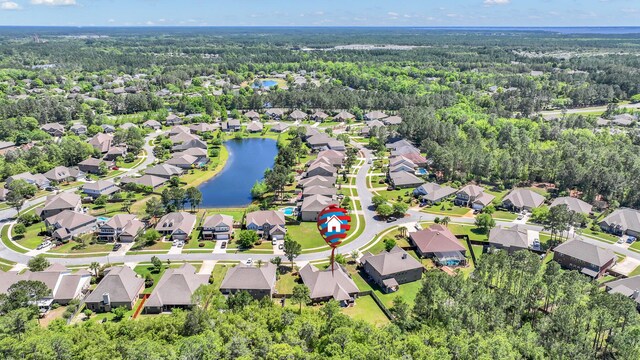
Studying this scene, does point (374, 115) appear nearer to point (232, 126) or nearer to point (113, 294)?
point (232, 126)

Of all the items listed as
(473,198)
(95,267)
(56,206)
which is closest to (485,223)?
(473,198)

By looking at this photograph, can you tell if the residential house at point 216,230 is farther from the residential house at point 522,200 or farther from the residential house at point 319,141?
the residential house at point 319,141

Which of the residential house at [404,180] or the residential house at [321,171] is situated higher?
the residential house at [321,171]

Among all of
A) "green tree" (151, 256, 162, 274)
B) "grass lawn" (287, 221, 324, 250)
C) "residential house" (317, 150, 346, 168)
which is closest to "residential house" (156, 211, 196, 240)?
"green tree" (151, 256, 162, 274)

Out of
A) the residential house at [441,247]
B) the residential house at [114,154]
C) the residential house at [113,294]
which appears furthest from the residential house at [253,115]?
the residential house at [113,294]

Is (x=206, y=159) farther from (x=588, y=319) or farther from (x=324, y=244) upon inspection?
(x=588, y=319)

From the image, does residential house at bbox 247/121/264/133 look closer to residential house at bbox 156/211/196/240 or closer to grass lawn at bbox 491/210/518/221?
residential house at bbox 156/211/196/240
